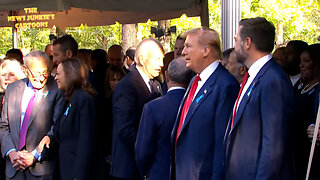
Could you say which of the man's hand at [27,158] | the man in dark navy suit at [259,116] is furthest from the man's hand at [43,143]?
the man in dark navy suit at [259,116]

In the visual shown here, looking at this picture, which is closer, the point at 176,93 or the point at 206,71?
→ the point at 206,71

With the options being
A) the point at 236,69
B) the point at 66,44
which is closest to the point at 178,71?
the point at 236,69

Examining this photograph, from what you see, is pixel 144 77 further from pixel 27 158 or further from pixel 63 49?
pixel 63 49

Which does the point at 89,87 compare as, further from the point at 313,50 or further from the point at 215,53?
the point at 313,50

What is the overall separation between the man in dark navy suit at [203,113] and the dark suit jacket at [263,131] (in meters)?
0.28

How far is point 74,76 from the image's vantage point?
18.6 feet

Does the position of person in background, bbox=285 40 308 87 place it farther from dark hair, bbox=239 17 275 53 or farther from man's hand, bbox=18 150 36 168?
man's hand, bbox=18 150 36 168

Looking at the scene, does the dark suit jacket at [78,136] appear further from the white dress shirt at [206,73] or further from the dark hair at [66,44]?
the dark hair at [66,44]

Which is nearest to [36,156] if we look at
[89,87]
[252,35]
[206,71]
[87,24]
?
[89,87]

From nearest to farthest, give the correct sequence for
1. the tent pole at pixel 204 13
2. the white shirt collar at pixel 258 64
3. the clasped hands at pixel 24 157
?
the white shirt collar at pixel 258 64, the clasped hands at pixel 24 157, the tent pole at pixel 204 13

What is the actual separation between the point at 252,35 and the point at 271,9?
25.5 meters

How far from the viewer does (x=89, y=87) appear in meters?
5.73

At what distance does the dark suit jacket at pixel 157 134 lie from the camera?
16.2 feet

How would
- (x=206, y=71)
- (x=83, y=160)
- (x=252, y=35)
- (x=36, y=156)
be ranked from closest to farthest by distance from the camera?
1. (x=252, y=35)
2. (x=206, y=71)
3. (x=83, y=160)
4. (x=36, y=156)
